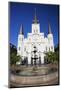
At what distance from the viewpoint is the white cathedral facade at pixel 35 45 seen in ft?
7.36

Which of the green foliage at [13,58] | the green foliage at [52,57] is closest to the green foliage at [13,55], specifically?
the green foliage at [13,58]

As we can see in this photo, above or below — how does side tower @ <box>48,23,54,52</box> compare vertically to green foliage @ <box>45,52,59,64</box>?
above

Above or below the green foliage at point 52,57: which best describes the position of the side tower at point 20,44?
above

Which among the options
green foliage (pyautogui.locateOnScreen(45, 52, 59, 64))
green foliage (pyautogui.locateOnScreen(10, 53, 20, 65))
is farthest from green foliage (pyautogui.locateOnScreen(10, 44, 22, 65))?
green foliage (pyautogui.locateOnScreen(45, 52, 59, 64))

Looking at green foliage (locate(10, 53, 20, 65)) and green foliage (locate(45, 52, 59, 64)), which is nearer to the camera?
green foliage (locate(10, 53, 20, 65))

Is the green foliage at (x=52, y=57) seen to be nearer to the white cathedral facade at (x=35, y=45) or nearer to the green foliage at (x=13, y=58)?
the white cathedral facade at (x=35, y=45)

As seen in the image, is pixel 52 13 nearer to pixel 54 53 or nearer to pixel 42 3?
pixel 42 3

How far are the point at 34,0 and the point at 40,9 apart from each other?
4.5 inches

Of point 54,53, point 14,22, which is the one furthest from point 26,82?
point 14,22

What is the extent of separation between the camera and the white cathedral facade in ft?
7.36

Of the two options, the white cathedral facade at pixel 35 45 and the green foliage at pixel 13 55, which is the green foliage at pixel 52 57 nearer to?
the white cathedral facade at pixel 35 45

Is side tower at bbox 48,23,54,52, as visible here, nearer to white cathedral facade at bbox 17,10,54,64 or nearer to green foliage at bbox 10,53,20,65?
white cathedral facade at bbox 17,10,54,64

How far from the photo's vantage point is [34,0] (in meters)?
2.29

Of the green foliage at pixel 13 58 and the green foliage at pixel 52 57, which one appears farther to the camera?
the green foliage at pixel 52 57
